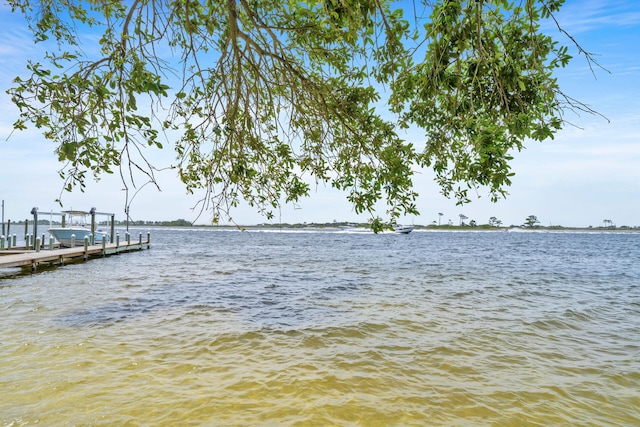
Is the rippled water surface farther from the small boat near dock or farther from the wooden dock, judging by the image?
the small boat near dock

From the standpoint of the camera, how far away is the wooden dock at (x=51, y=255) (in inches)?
735

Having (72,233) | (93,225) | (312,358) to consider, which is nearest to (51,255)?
(72,233)

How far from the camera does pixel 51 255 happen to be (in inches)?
847

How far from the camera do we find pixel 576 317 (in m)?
12.2

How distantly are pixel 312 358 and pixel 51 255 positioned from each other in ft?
67.9

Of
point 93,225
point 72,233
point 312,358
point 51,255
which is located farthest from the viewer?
point 93,225

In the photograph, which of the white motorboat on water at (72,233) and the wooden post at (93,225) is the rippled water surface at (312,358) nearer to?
the white motorboat on water at (72,233)

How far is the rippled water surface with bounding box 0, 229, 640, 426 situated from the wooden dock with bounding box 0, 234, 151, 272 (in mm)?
3539

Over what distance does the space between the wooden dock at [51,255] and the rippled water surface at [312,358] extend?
3.54 meters

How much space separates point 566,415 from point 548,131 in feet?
15.2

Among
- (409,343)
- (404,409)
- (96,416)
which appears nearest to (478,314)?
(409,343)

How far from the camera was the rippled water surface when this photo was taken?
221 inches

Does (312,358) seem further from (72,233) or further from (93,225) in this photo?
(93,225)

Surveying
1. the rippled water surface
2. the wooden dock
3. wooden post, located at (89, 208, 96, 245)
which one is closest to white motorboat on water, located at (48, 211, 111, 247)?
wooden post, located at (89, 208, 96, 245)
